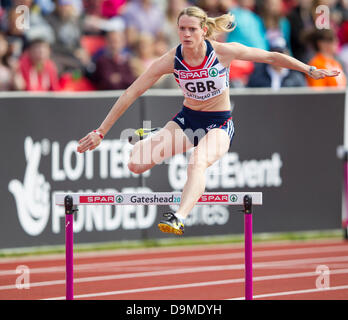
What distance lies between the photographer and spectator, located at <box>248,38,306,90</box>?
12.4m

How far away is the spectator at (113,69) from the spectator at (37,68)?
775 millimetres

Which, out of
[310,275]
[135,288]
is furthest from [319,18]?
[135,288]

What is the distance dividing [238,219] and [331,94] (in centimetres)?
233

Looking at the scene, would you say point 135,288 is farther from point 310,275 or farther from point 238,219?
point 238,219

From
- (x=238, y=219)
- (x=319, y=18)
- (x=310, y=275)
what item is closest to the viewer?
(x=310, y=275)

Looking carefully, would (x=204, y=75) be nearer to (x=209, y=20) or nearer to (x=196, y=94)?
(x=196, y=94)

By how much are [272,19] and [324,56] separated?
1.15m

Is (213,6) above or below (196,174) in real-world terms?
above

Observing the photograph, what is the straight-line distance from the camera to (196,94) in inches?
291

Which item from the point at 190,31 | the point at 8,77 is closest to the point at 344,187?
the point at 8,77

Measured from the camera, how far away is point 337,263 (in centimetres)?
1065

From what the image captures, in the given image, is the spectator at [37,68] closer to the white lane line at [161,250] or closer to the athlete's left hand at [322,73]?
the white lane line at [161,250]

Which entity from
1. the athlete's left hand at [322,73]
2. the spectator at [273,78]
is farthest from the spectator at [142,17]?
the athlete's left hand at [322,73]

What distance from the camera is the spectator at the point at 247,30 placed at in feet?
43.0
